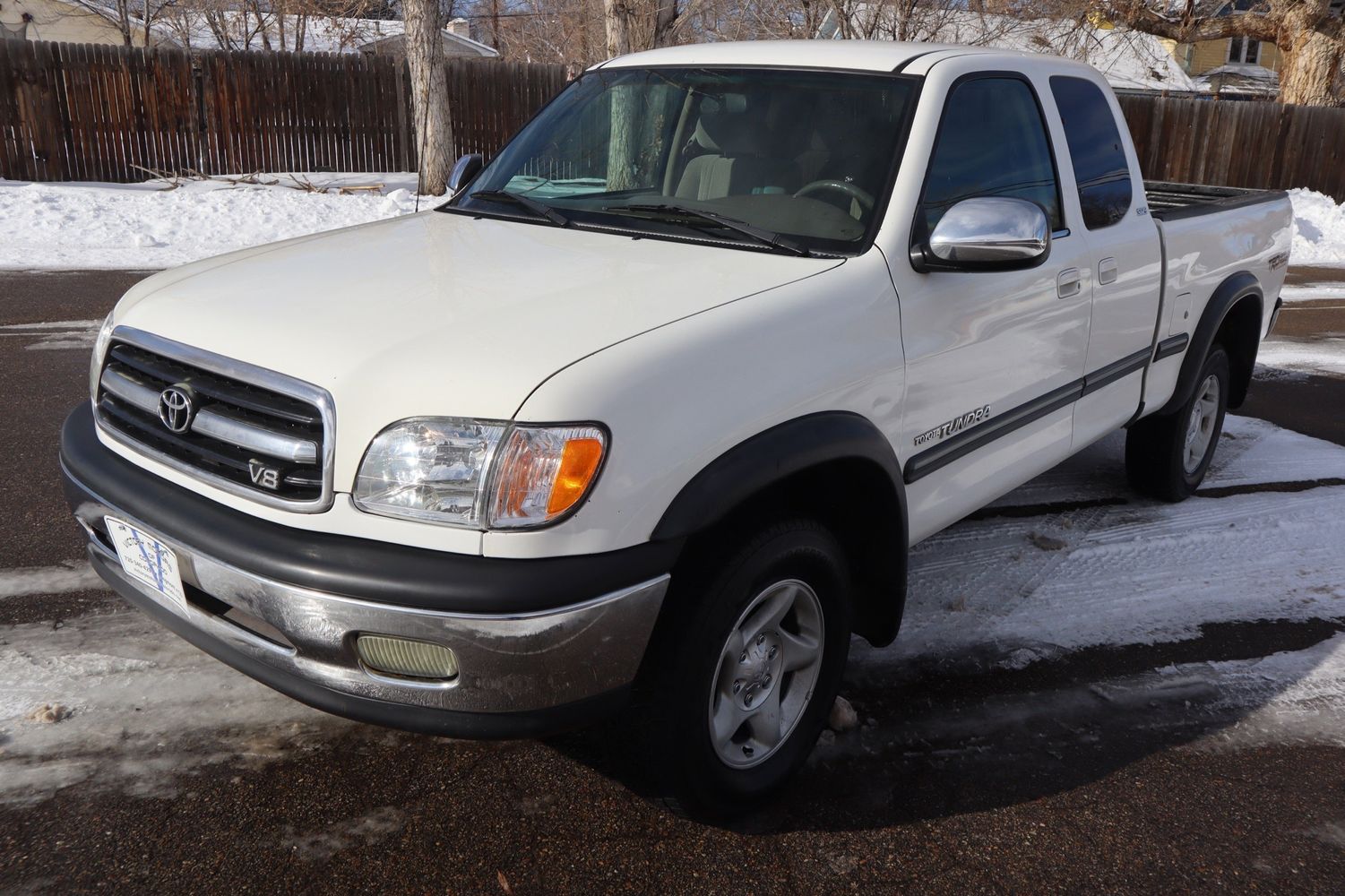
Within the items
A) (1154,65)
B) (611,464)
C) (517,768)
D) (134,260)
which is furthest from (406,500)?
(1154,65)

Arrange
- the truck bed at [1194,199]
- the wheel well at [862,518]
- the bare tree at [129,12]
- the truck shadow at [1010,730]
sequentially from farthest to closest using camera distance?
1. the bare tree at [129,12]
2. the truck bed at [1194,199]
3. the truck shadow at [1010,730]
4. the wheel well at [862,518]

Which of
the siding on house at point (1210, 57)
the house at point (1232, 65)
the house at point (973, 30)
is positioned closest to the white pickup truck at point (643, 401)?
the house at point (973, 30)

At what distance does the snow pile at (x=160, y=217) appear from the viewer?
38.4 ft

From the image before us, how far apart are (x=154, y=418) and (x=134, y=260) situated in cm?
993

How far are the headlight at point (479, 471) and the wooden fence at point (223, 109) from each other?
17772 mm

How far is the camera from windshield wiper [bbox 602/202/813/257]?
121 inches

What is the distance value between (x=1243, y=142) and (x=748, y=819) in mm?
23158

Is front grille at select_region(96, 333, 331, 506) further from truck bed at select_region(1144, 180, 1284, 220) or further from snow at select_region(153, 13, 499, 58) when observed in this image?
snow at select_region(153, 13, 499, 58)

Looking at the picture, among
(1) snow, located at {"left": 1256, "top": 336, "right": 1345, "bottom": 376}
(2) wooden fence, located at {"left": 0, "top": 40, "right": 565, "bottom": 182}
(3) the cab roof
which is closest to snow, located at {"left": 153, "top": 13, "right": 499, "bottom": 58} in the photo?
(2) wooden fence, located at {"left": 0, "top": 40, "right": 565, "bottom": 182}

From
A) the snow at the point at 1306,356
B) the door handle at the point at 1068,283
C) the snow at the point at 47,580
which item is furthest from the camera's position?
the snow at the point at 1306,356

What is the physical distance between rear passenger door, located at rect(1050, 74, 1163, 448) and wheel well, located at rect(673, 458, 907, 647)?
4.51 feet

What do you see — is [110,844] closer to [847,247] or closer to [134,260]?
[847,247]

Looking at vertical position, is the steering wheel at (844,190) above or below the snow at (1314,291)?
above

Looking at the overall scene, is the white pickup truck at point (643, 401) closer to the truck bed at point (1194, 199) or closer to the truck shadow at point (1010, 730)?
the truck shadow at point (1010, 730)
